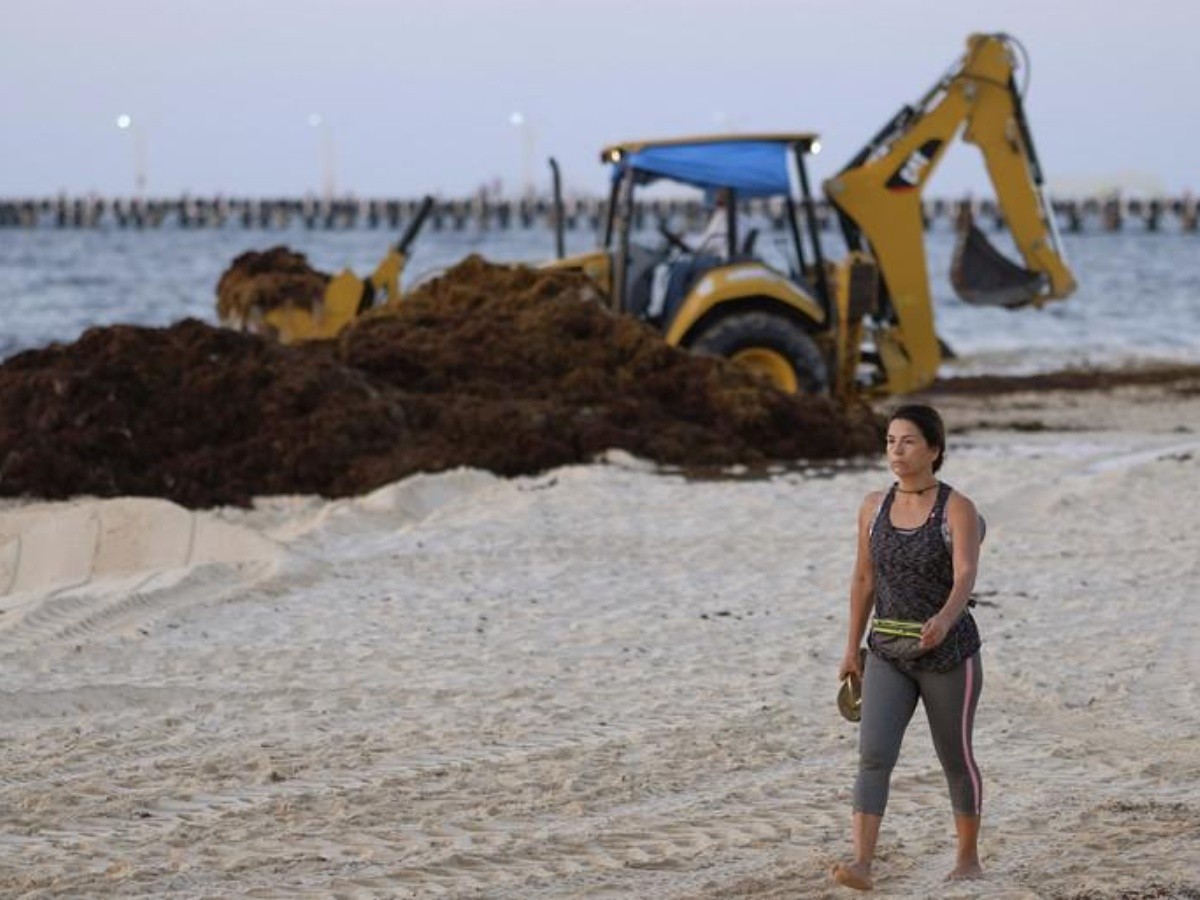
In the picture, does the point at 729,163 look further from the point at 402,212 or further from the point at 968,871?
the point at 402,212

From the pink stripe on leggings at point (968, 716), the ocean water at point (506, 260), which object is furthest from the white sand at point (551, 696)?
the ocean water at point (506, 260)

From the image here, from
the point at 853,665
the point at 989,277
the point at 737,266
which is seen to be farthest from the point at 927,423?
the point at 989,277

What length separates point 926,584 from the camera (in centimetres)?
518

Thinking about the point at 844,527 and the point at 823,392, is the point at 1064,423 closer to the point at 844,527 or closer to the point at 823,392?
the point at 823,392

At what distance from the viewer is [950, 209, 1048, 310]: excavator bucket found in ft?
56.8

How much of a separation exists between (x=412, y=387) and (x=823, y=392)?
3106 millimetres

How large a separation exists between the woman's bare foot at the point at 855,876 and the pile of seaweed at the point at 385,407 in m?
7.98

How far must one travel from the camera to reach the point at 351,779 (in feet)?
21.7

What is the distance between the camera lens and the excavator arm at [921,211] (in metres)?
16.9

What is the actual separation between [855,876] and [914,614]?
68cm

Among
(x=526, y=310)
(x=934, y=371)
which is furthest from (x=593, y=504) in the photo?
(x=934, y=371)

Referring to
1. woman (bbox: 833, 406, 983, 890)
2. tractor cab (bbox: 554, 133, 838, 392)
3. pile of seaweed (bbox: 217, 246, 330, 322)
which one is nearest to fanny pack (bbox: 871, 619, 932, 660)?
woman (bbox: 833, 406, 983, 890)

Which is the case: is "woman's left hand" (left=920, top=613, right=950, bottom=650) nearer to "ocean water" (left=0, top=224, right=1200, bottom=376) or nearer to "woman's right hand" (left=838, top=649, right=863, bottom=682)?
"woman's right hand" (left=838, top=649, right=863, bottom=682)

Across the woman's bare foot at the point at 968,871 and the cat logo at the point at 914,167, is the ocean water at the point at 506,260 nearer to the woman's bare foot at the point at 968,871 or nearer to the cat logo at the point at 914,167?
the cat logo at the point at 914,167
